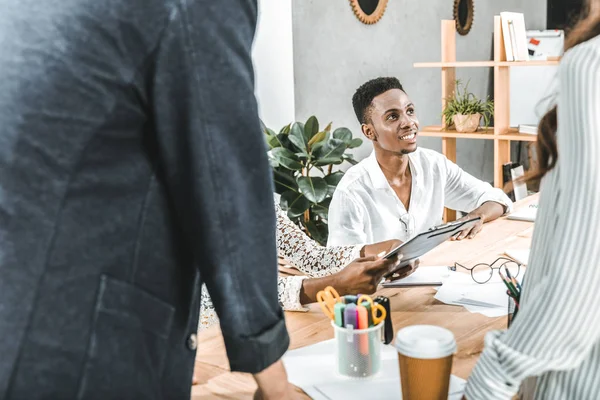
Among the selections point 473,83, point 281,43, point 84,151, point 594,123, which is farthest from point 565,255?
point 473,83

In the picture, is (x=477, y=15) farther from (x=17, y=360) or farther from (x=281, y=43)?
(x=17, y=360)

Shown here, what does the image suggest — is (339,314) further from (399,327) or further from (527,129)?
(527,129)

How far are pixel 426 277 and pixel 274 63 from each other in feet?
8.81

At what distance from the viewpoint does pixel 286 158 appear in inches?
148

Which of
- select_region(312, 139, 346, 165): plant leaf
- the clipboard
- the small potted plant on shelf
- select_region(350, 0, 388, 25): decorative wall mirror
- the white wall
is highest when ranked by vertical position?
select_region(350, 0, 388, 25): decorative wall mirror

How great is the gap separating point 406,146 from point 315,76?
1.99m

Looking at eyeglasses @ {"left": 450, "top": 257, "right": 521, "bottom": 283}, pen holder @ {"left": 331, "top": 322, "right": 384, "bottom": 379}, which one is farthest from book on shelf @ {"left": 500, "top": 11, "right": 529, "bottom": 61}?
pen holder @ {"left": 331, "top": 322, "right": 384, "bottom": 379}

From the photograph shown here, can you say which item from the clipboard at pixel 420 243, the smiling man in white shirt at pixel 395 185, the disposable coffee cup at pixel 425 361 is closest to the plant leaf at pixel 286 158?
the smiling man in white shirt at pixel 395 185

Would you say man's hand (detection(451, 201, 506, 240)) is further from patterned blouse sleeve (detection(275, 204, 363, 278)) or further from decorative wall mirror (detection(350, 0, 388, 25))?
decorative wall mirror (detection(350, 0, 388, 25))

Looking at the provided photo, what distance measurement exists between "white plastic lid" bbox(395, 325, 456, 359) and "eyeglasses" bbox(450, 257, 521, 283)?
883mm

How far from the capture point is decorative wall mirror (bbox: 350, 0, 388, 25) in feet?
16.5

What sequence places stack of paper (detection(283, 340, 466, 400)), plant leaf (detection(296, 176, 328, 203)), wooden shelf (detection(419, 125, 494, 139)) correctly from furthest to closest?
wooden shelf (detection(419, 125, 494, 139)) → plant leaf (detection(296, 176, 328, 203)) → stack of paper (detection(283, 340, 466, 400))

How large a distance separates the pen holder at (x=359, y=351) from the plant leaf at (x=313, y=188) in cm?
241

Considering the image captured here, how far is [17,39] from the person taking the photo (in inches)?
28.7
